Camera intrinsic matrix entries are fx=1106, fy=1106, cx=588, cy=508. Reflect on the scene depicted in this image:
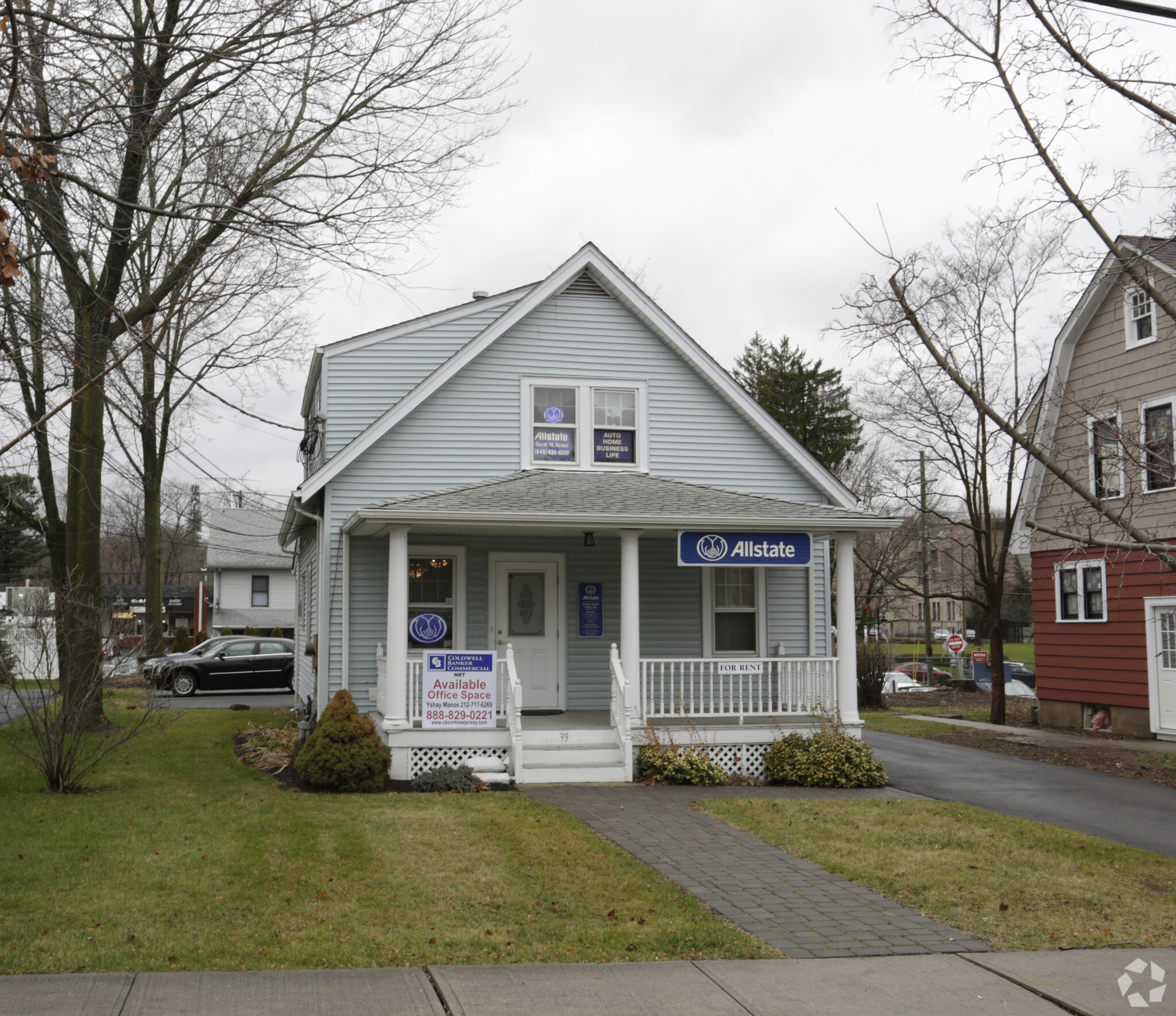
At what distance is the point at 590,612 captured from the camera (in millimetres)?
16641

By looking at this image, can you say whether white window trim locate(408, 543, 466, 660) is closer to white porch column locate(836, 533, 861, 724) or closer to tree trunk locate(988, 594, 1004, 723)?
white porch column locate(836, 533, 861, 724)

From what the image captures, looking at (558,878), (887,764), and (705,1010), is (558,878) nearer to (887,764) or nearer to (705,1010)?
(705,1010)

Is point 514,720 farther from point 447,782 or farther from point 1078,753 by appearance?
point 1078,753

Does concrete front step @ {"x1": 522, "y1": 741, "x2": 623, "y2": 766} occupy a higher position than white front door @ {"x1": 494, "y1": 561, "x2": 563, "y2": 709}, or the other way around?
white front door @ {"x1": 494, "y1": 561, "x2": 563, "y2": 709}

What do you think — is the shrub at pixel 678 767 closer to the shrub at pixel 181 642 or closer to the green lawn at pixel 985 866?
the green lawn at pixel 985 866

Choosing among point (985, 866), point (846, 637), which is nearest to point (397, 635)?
point (846, 637)

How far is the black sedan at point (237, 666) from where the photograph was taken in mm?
29609

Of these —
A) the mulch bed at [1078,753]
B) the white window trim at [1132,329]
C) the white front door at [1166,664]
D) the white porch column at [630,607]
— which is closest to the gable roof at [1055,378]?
the white window trim at [1132,329]

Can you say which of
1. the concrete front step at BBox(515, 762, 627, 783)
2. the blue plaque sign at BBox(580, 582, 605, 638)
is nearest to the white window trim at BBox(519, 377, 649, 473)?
the blue plaque sign at BBox(580, 582, 605, 638)

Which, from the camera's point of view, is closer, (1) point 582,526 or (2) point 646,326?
(1) point 582,526

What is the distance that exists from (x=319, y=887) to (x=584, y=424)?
9919mm

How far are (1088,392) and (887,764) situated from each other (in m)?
9.94

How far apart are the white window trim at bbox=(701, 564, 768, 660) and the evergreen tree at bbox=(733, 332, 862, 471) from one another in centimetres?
2708

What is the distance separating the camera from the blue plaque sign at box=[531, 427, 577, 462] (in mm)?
16797
